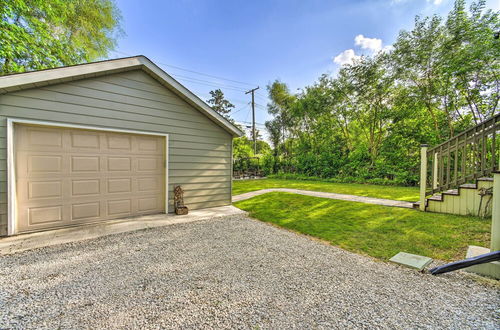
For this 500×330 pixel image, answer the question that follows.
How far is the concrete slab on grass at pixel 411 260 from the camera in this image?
7.30ft

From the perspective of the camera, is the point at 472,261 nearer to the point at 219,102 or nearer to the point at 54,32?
the point at 54,32

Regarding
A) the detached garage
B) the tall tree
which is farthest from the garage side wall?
the tall tree

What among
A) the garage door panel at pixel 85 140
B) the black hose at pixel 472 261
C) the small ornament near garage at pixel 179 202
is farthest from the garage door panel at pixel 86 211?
the black hose at pixel 472 261

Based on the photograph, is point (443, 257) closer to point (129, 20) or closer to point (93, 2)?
point (129, 20)

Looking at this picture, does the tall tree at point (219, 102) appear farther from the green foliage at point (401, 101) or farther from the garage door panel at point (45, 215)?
the garage door panel at point (45, 215)

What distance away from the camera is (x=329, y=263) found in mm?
2348

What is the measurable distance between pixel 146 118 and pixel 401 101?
10.2m

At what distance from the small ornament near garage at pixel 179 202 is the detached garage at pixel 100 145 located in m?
0.17

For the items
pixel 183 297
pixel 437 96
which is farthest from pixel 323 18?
pixel 183 297

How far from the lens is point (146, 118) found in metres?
4.18

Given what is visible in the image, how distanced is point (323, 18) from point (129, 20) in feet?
25.4

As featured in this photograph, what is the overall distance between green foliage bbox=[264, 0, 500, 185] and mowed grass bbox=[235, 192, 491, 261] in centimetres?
544

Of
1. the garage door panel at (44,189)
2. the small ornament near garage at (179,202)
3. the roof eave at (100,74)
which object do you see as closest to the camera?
the roof eave at (100,74)

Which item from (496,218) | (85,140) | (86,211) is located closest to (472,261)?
(496,218)
